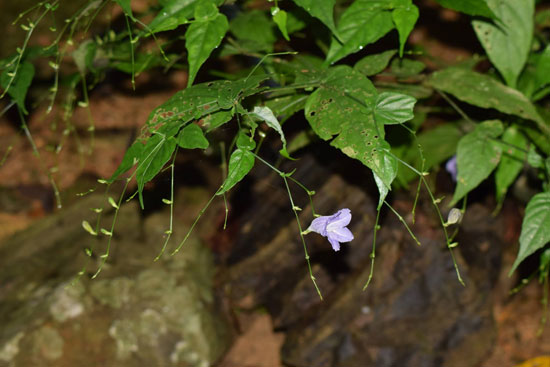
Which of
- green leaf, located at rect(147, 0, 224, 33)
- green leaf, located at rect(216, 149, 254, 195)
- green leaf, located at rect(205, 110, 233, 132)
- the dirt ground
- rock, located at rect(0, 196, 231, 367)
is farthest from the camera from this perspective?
the dirt ground

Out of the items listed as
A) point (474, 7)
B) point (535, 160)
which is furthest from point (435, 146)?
point (474, 7)

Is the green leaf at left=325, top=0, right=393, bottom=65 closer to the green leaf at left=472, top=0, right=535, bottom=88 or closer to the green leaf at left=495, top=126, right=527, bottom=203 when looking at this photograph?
the green leaf at left=472, top=0, right=535, bottom=88

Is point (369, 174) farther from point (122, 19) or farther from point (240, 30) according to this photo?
point (122, 19)

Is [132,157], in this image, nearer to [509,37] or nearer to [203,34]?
[203,34]

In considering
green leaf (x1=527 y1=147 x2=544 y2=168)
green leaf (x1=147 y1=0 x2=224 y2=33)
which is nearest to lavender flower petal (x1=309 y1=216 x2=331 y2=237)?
green leaf (x1=147 y1=0 x2=224 y2=33)

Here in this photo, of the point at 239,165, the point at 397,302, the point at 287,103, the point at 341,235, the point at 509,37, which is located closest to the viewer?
the point at 239,165

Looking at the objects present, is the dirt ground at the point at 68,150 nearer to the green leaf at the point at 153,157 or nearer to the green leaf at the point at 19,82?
the green leaf at the point at 19,82
